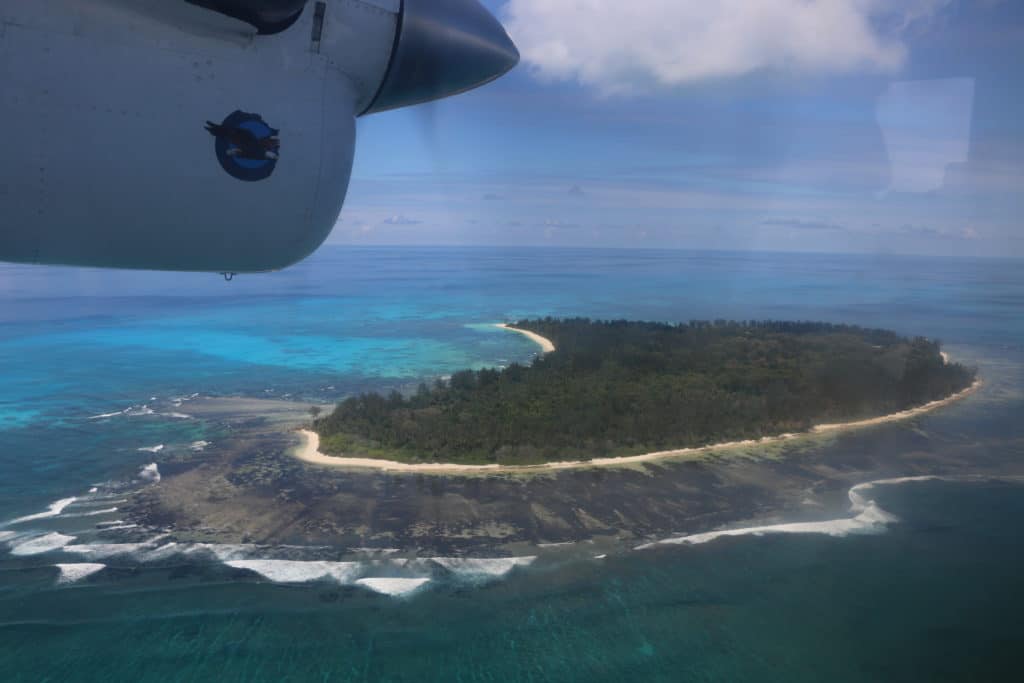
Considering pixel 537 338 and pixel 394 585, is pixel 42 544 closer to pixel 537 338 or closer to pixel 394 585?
pixel 394 585

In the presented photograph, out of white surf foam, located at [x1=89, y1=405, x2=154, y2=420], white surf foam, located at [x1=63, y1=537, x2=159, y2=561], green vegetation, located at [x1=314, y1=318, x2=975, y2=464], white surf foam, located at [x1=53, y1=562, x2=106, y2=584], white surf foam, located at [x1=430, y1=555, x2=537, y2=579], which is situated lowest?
white surf foam, located at [x1=53, y1=562, x2=106, y2=584]

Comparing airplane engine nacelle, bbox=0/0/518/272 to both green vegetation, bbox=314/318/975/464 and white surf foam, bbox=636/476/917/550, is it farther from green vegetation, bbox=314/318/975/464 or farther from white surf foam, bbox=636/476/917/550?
green vegetation, bbox=314/318/975/464

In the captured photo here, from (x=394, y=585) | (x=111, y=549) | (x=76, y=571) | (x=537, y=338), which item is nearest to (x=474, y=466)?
(x=394, y=585)

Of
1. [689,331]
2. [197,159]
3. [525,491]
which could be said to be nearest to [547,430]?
[525,491]

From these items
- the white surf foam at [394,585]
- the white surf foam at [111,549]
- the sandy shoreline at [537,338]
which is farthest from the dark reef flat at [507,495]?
the sandy shoreline at [537,338]

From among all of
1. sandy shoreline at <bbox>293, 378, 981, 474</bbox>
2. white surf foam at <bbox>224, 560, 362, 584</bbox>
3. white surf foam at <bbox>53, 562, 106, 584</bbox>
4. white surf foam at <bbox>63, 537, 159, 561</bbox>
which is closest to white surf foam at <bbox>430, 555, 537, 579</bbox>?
white surf foam at <bbox>224, 560, 362, 584</bbox>

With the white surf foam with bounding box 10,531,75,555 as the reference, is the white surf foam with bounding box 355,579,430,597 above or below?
above
